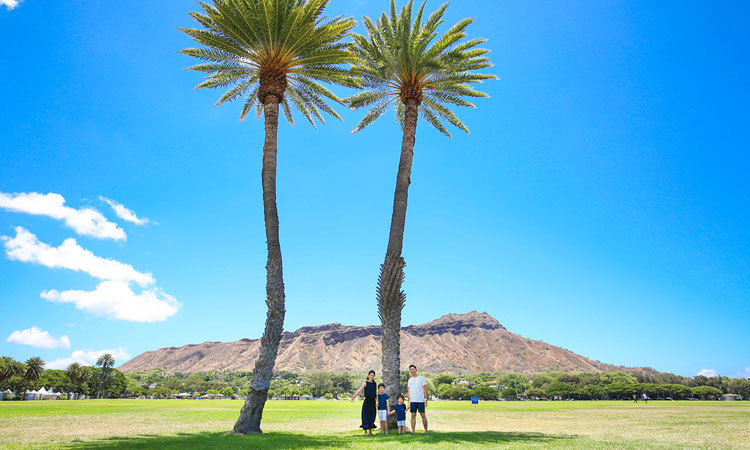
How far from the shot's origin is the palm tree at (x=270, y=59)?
1650 centimetres

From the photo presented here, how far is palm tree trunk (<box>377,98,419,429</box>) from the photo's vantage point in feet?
55.2

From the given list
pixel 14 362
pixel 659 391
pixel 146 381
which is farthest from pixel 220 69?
pixel 146 381

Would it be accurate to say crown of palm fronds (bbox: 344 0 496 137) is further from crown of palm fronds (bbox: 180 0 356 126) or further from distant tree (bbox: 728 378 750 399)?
distant tree (bbox: 728 378 750 399)

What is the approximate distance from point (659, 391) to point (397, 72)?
10992 centimetres

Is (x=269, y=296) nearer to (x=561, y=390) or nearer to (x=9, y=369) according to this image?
(x=9, y=369)

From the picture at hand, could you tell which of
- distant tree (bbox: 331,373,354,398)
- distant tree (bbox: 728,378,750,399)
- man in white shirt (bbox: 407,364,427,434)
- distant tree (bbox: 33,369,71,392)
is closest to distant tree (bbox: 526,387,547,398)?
distant tree (bbox: 728,378,750,399)

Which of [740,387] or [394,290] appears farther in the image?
[740,387]

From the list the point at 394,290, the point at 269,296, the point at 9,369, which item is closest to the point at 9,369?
the point at 9,369

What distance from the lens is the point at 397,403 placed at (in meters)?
14.8

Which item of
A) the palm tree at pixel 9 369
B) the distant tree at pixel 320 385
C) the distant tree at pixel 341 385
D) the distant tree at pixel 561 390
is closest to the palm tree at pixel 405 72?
the palm tree at pixel 9 369

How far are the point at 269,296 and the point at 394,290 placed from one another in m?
5.11

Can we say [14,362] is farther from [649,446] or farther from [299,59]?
[649,446]

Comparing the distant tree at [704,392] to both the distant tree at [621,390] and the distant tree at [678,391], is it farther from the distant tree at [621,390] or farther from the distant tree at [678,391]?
the distant tree at [621,390]

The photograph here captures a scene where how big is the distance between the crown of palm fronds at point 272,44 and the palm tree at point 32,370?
96.2 meters
